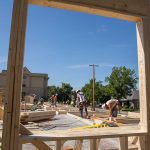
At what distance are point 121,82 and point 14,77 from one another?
49193 mm

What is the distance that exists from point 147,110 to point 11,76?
1940 millimetres

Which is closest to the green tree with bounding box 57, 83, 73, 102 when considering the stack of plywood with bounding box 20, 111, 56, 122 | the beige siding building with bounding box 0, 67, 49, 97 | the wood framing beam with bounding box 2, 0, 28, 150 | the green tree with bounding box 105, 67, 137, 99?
the beige siding building with bounding box 0, 67, 49, 97

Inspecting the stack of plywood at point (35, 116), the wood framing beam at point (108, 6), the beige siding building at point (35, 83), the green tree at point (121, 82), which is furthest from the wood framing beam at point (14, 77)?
the beige siding building at point (35, 83)

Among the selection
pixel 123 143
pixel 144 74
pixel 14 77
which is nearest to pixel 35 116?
pixel 123 143

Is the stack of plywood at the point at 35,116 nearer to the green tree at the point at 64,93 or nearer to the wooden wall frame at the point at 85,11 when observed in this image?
the wooden wall frame at the point at 85,11

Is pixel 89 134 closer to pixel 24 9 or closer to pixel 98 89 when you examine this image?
pixel 24 9

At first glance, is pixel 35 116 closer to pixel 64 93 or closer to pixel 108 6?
Result: pixel 108 6

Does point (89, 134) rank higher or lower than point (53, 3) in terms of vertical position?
lower

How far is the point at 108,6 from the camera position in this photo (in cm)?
306

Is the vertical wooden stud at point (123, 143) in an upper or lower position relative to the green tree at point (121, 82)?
lower

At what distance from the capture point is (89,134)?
275 centimetres

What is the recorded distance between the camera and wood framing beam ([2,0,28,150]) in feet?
7.91

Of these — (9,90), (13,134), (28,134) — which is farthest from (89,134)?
(9,90)

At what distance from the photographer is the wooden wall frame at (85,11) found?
7.97 feet
